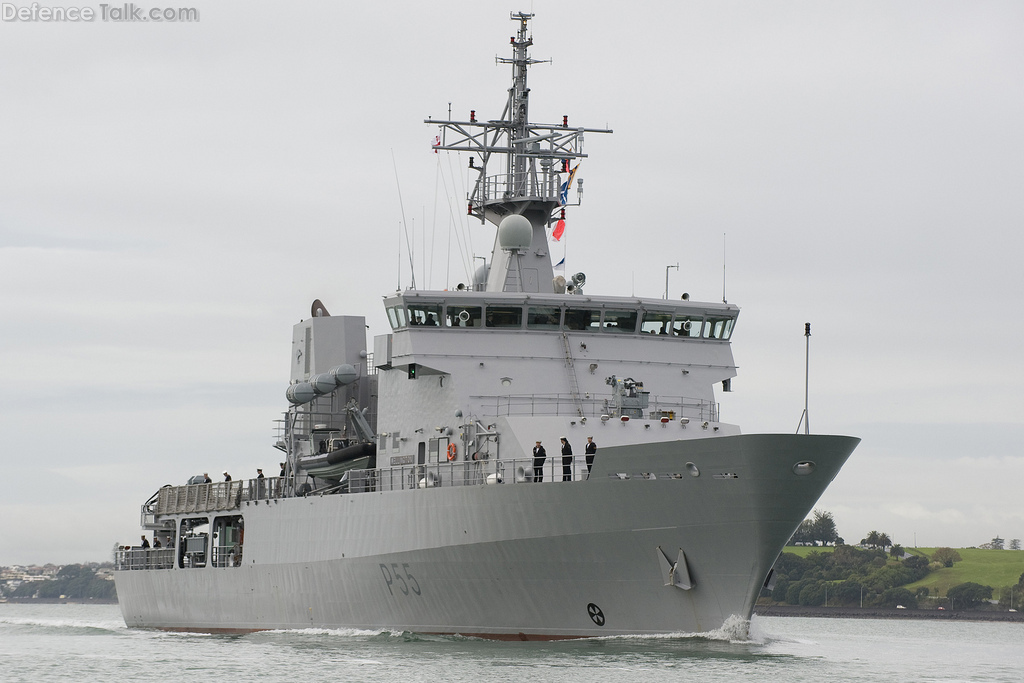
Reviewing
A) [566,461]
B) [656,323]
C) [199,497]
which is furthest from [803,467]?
[199,497]

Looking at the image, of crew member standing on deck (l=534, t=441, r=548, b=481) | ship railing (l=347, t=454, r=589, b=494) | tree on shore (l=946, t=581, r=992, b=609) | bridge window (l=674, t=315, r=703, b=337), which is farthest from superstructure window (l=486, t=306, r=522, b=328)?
tree on shore (l=946, t=581, r=992, b=609)

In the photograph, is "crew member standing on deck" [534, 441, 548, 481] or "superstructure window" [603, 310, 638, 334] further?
"superstructure window" [603, 310, 638, 334]

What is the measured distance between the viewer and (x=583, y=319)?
27.1 metres

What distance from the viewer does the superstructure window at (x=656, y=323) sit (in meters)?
27.3

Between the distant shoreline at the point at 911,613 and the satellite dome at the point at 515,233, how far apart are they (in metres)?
50.8

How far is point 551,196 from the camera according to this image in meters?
30.1

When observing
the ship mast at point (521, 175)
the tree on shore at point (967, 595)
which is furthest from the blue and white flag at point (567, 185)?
the tree on shore at point (967, 595)

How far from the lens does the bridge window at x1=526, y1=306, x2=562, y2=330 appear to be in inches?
1056

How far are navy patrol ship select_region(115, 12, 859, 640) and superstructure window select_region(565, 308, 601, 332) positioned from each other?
0.03 metres

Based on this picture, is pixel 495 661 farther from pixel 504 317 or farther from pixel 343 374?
pixel 343 374

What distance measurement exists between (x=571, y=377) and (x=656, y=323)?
2.19 metres

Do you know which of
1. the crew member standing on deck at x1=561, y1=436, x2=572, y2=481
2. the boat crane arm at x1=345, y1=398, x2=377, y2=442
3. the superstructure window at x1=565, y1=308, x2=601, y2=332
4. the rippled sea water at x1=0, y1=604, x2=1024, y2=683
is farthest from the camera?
the boat crane arm at x1=345, y1=398, x2=377, y2=442

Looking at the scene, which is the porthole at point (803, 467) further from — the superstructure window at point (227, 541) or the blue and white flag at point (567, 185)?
the superstructure window at point (227, 541)

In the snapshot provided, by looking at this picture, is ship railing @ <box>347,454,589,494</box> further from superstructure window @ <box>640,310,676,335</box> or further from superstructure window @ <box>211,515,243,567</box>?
superstructure window @ <box>211,515,243,567</box>
